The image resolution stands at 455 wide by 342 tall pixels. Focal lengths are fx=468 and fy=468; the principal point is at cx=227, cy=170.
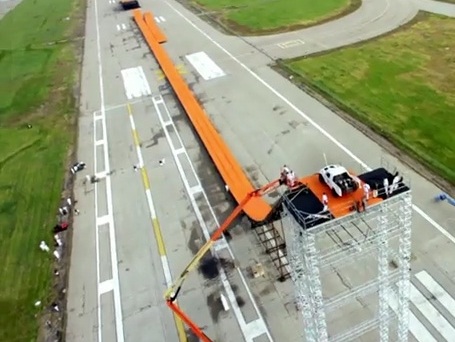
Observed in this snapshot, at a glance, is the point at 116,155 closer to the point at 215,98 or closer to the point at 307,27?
the point at 215,98

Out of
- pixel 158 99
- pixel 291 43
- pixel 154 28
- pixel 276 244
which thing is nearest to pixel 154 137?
pixel 158 99

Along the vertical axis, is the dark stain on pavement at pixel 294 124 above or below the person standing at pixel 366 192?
below

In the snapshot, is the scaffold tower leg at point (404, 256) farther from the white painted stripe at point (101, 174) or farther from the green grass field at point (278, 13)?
the green grass field at point (278, 13)

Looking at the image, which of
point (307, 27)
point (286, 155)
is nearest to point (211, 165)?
point (286, 155)

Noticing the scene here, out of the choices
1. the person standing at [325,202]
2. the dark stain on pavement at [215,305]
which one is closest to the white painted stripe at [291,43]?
the dark stain on pavement at [215,305]

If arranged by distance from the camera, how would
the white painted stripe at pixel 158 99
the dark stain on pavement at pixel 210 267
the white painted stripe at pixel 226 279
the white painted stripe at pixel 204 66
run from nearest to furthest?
the white painted stripe at pixel 226 279 < the dark stain on pavement at pixel 210 267 < the white painted stripe at pixel 158 99 < the white painted stripe at pixel 204 66

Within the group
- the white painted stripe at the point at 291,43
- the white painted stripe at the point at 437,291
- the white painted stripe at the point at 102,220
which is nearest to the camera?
the white painted stripe at the point at 437,291

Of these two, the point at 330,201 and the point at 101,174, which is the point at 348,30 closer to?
the point at 101,174

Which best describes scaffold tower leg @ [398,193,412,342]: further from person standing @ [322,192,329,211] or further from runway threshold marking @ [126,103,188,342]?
runway threshold marking @ [126,103,188,342]

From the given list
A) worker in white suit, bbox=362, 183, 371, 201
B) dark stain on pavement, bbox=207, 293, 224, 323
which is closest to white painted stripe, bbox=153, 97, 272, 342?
dark stain on pavement, bbox=207, 293, 224, 323
